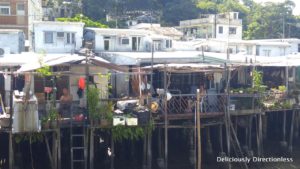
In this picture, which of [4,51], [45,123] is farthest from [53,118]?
[4,51]

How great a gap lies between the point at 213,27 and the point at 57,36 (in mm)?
25178

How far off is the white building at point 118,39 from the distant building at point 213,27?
2115cm

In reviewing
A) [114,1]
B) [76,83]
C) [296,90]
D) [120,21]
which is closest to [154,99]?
[76,83]

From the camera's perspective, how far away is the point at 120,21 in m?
51.6

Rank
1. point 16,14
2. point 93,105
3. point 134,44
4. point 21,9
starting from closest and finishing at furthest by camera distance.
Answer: point 93,105 → point 134,44 → point 16,14 → point 21,9

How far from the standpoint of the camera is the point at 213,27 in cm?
5134

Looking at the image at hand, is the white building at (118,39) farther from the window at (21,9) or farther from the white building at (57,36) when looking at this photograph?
the window at (21,9)

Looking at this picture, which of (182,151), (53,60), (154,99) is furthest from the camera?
(182,151)

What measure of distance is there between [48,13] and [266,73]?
31.8 meters

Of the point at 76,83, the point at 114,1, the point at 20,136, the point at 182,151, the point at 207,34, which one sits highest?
the point at 114,1

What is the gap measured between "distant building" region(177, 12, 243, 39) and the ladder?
3174 cm

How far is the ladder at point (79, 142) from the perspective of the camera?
19.2 m

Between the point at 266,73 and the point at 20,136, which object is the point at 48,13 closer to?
the point at 266,73

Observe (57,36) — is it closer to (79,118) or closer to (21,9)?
(21,9)
